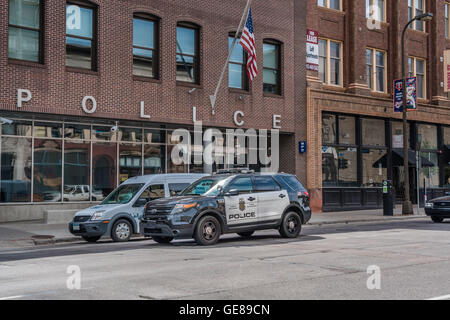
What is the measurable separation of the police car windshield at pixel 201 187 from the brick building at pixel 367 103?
45.6 feet

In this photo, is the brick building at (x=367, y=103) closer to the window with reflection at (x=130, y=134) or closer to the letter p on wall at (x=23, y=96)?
the window with reflection at (x=130, y=134)

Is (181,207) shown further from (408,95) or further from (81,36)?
(408,95)

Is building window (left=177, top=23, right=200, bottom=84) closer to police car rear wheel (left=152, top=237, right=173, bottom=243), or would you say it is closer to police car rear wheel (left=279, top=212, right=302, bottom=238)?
police car rear wheel (left=279, top=212, right=302, bottom=238)

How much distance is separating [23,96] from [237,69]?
10050mm

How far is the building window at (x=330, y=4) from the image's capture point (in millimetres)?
29859

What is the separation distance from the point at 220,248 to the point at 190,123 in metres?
11.6

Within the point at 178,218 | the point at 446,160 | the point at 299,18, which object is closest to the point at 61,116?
the point at 178,218

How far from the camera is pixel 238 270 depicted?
9.50m

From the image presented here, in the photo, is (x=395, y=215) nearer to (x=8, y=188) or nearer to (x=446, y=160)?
(x=446, y=160)

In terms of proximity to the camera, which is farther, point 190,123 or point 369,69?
point 369,69

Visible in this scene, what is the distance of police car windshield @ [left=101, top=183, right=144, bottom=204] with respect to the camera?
16.4m

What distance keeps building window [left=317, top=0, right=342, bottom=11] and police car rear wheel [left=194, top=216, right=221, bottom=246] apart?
62.6ft

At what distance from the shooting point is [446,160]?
116 feet

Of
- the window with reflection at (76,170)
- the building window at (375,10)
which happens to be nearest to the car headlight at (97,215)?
the window with reflection at (76,170)
